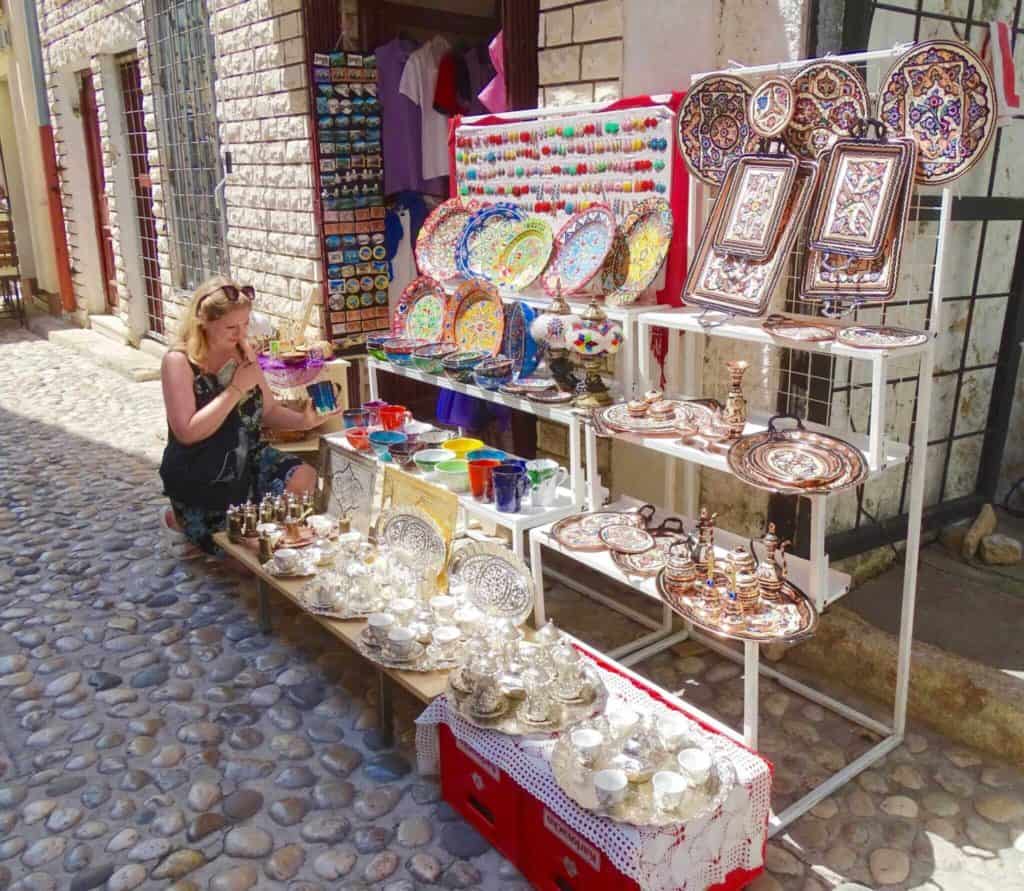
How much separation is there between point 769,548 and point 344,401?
3.06m

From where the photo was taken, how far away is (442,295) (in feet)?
13.8

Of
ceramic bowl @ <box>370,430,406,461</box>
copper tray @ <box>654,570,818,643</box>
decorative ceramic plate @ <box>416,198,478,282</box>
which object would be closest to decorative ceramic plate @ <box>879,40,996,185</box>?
copper tray @ <box>654,570,818,643</box>

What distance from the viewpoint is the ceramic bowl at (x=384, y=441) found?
386cm

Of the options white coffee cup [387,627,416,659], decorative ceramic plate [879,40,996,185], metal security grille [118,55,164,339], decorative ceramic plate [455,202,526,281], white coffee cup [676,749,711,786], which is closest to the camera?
white coffee cup [676,749,711,786]

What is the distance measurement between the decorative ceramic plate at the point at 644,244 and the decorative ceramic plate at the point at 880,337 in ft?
2.60

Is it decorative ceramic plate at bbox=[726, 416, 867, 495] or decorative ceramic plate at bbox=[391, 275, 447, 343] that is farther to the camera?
decorative ceramic plate at bbox=[391, 275, 447, 343]

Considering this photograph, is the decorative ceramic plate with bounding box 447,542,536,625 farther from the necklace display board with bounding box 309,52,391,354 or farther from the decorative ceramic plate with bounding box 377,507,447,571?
the necklace display board with bounding box 309,52,391,354

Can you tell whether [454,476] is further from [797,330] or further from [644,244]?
[797,330]

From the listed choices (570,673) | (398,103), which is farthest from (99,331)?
(570,673)

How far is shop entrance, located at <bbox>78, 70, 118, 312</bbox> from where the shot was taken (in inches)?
408

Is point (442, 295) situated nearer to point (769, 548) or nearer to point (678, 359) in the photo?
point (678, 359)

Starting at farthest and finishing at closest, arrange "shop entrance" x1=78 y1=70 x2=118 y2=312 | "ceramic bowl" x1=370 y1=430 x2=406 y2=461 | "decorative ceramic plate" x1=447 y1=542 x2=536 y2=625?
"shop entrance" x1=78 y1=70 x2=118 y2=312, "ceramic bowl" x1=370 y1=430 x2=406 y2=461, "decorative ceramic plate" x1=447 y1=542 x2=536 y2=625

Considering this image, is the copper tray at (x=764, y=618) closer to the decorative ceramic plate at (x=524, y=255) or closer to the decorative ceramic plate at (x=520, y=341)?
the decorative ceramic plate at (x=520, y=341)

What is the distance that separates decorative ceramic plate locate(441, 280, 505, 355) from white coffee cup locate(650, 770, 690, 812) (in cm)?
196
